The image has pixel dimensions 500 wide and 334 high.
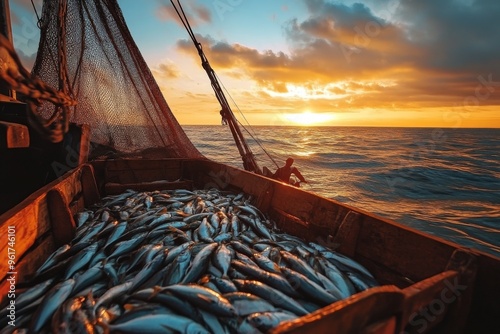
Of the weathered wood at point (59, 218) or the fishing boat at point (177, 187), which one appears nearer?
the fishing boat at point (177, 187)

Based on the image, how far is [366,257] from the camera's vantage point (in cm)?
Answer: 341

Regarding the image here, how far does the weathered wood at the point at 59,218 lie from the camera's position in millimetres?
3609

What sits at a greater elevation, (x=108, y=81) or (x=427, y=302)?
(x=108, y=81)

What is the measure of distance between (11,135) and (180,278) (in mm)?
2789

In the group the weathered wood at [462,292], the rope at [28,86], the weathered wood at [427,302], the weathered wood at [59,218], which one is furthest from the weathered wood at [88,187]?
the weathered wood at [462,292]

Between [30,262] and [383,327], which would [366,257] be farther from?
[30,262]

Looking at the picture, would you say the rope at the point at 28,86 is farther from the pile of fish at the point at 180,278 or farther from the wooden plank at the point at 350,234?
the wooden plank at the point at 350,234

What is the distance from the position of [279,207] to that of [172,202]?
85.9 inches

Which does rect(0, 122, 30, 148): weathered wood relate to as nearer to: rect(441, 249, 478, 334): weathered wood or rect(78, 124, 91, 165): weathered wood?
rect(78, 124, 91, 165): weathered wood

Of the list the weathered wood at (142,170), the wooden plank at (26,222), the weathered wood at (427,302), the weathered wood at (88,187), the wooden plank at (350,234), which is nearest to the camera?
the weathered wood at (427,302)

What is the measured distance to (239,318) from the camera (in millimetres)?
2217

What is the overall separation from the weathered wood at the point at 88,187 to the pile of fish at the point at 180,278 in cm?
89

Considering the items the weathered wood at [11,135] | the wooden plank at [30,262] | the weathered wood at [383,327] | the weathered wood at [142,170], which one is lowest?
the wooden plank at [30,262]

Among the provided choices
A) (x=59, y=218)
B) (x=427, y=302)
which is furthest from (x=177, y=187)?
(x=427, y=302)
